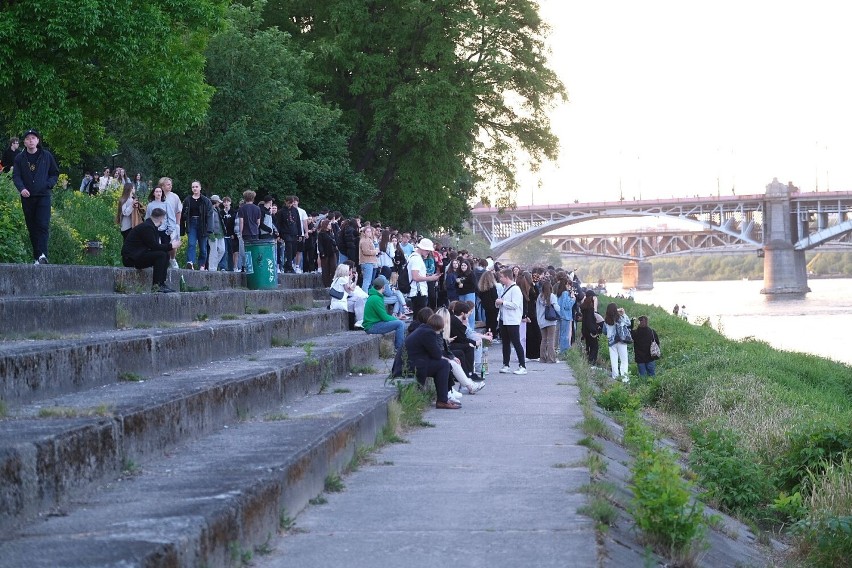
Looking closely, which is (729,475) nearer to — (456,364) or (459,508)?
(456,364)

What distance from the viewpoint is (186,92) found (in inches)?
914

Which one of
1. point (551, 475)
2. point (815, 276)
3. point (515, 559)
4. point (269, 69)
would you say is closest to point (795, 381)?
point (269, 69)

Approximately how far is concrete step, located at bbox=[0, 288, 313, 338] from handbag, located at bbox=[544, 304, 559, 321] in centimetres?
783

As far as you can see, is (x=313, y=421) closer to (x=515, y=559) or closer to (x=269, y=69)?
(x=515, y=559)

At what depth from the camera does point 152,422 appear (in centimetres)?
658

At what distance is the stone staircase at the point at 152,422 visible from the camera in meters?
4.93

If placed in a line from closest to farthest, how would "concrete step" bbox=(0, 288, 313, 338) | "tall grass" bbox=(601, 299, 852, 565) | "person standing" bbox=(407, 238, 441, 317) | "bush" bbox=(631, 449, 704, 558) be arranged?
"bush" bbox=(631, 449, 704, 558), "concrete step" bbox=(0, 288, 313, 338), "tall grass" bbox=(601, 299, 852, 565), "person standing" bbox=(407, 238, 441, 317)

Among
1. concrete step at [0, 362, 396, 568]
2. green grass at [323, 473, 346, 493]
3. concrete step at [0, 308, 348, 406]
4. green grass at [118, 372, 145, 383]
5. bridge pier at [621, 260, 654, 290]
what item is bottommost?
bridge pier at [621, 260, 654, 290]

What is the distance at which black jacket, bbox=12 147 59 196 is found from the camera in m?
11.4

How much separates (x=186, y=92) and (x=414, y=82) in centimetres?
1314

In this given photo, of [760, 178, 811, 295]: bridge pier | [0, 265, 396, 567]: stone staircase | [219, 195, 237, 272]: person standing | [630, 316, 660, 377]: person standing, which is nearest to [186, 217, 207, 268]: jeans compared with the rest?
[219, 195, 237, 272]: person standing

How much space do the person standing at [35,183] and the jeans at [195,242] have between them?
19.2ft

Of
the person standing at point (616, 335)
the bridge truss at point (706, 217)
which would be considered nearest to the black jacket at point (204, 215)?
the person standing at point (616, 335)

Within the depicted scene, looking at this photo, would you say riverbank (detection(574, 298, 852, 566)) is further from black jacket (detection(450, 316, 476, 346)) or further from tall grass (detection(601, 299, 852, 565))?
black jacket (detection(450, 316, 476, 346))
